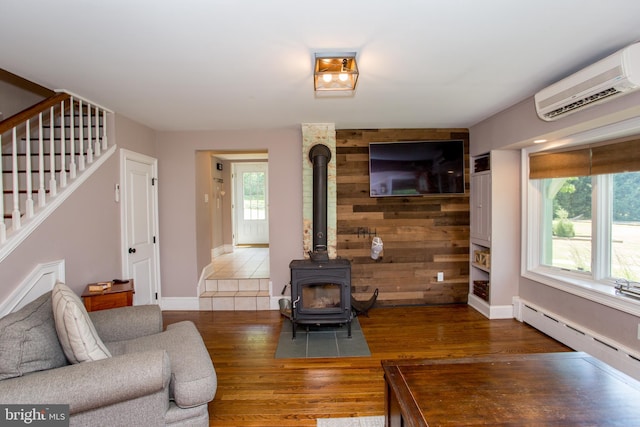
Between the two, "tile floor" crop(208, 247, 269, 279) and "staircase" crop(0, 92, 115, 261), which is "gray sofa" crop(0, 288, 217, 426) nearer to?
"staircase" crop(0, 92, 115, 261)

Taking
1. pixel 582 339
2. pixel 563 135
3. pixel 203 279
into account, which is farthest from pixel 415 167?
pixel 203 279

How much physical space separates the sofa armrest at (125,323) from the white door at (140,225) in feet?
4.08

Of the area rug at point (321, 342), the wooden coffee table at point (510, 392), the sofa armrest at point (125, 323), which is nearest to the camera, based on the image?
the wooden coffee table at point (510, 392)

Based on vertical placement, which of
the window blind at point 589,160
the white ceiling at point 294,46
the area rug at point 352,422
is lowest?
the area rug at point 352,422

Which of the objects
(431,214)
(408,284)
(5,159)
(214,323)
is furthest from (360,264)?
(5,159)

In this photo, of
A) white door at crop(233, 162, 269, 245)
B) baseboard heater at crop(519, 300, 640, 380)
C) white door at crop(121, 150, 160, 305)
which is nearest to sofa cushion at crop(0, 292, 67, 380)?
white door at crop(121, 150, 160, 305)

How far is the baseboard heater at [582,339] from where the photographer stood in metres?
2.31

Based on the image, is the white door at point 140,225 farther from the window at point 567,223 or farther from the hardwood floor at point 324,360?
the window at point 567,223

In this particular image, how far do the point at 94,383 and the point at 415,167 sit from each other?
3.63m

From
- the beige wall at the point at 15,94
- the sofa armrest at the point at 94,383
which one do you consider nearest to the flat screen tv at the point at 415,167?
the sofa armrest at the point at 94,383

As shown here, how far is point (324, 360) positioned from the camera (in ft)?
8.95

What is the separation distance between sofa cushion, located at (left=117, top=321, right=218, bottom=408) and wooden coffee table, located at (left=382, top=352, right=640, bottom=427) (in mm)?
988

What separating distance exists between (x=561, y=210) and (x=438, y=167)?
1355mm

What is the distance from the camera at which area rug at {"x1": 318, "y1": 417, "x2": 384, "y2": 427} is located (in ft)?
6.29
